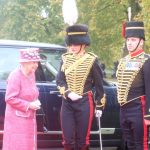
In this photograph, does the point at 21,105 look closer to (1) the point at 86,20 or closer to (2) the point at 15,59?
(2) the point at 15,59

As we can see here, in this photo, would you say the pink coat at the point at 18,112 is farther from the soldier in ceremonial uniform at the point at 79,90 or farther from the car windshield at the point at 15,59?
the car windshield at the point at 15,59

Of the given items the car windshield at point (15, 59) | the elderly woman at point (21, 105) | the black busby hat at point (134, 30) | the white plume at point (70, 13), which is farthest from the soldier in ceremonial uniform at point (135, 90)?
the car windshield at point (15, 59)

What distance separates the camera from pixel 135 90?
221 inches

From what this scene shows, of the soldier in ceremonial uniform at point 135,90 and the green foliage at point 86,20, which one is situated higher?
the green foliage at point 86,20

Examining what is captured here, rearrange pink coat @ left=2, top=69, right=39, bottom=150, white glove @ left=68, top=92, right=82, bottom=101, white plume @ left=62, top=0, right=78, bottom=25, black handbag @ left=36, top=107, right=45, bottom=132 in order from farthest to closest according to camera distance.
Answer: black handbag @ left=36, top=107, right=45, bottom=132, white plume @ left=62, top=0, right=78, bottom=25, white glove @ left=68, top=92, right=82, bottom=101, pink coat @ left=2, top=69, right=39, bottom=150

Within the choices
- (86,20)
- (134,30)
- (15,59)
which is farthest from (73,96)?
(86,20)

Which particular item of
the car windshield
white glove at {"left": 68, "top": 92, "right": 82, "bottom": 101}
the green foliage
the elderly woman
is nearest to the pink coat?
the elderly woman

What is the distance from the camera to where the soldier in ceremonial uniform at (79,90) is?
603 cm

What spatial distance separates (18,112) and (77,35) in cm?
124

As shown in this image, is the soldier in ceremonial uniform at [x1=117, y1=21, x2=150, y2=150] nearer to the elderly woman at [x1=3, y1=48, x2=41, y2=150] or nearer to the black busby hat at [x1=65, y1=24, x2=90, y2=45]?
the black busby hat at [x1=65, y1=24, x2=90, y2=45]

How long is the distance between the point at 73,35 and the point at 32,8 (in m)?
22.8

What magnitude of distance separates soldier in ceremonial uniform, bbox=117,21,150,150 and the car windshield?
1.62 m

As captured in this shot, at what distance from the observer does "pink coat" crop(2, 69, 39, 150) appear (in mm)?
5371

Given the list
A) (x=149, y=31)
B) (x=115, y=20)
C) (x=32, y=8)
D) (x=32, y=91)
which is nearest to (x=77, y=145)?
(x=32, y=91)
